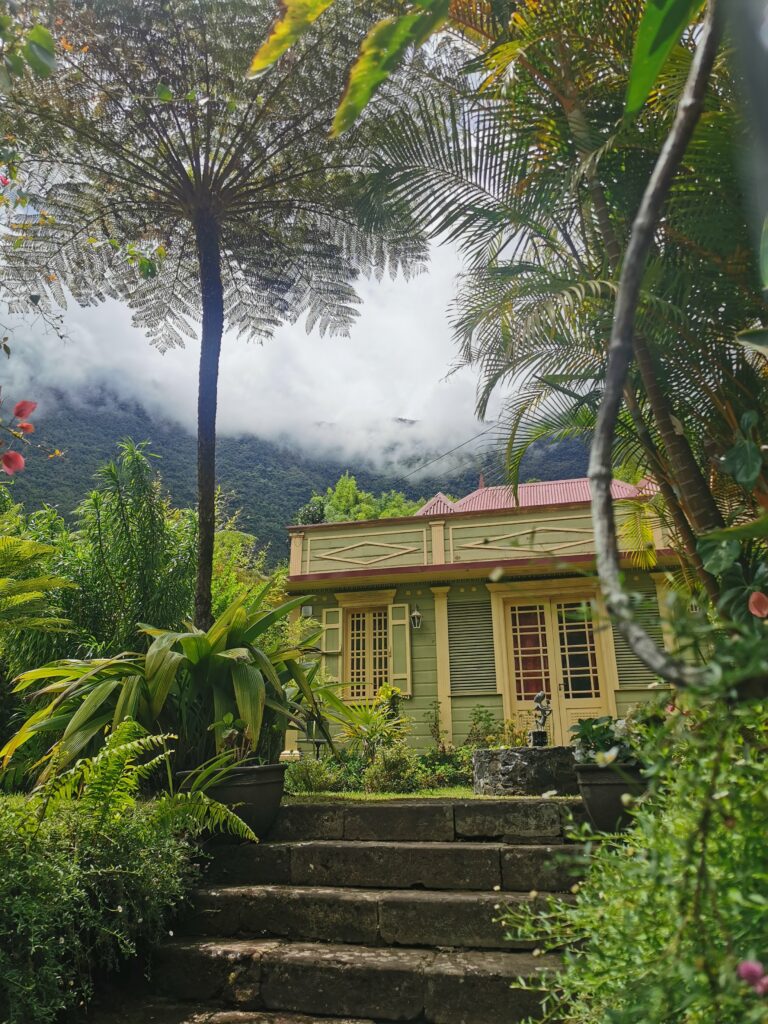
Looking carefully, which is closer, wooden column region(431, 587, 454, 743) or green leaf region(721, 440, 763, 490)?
green leaf region(721, 440, 763, 490)

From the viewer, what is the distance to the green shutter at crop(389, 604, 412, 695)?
420 inches

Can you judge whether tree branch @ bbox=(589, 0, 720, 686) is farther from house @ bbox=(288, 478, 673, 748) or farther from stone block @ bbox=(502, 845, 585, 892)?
house @ bbox=(288, 478, 673, 748)

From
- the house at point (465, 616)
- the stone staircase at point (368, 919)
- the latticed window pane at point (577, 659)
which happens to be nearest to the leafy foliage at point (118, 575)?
the stone staircase at point (368, 919)

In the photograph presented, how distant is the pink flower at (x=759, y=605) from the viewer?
7.18 feet

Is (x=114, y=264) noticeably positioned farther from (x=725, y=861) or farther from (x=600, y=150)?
(x=725, y=861)

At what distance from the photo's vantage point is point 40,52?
89cm

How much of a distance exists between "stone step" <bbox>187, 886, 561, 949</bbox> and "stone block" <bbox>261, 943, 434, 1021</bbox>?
4.9 inches

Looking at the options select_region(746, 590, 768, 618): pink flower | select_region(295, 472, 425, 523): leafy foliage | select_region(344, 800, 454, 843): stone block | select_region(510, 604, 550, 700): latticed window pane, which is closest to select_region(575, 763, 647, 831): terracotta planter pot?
select_region(344, 800, 454, 843): stone block

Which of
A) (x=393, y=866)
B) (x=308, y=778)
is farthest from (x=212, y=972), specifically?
(x=308, y=778)

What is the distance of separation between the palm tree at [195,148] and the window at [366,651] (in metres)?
6.29

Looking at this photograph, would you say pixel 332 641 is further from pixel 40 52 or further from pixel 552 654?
pixel 40 52

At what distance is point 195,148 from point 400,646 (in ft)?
24.5

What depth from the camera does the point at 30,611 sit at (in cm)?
503

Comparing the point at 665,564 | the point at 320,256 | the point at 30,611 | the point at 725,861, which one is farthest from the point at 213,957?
the point at 665,564
